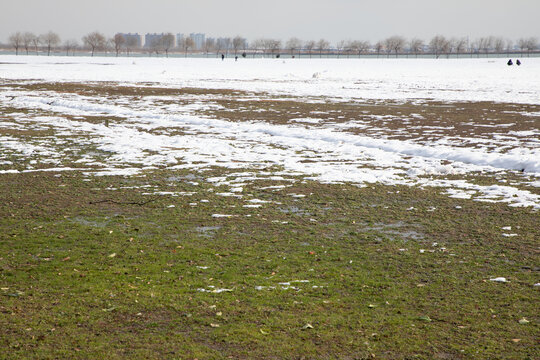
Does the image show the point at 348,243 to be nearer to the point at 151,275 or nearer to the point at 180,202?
the point at 151,275

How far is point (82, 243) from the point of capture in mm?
7617

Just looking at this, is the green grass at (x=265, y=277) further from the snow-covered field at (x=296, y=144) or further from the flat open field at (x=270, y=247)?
the snow-covered field at (x=296, y=144)

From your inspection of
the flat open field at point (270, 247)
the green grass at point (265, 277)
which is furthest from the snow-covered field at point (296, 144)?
the green grass at point (265, 277)

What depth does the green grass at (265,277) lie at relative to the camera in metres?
4.96

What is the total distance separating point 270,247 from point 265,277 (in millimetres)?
1106

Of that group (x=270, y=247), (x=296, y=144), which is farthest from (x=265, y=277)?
(x=296, y=144)

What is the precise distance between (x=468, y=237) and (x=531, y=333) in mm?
2996

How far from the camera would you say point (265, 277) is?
255 inches

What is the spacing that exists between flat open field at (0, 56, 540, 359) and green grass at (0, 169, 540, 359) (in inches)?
1.0

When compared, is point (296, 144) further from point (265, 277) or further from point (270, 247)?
point (265, 277)

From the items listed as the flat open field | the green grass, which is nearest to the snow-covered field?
the flat open field

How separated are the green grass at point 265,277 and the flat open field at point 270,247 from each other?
1.0 inches

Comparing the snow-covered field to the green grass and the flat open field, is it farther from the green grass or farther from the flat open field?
the green grass

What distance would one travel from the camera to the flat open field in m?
5.08
